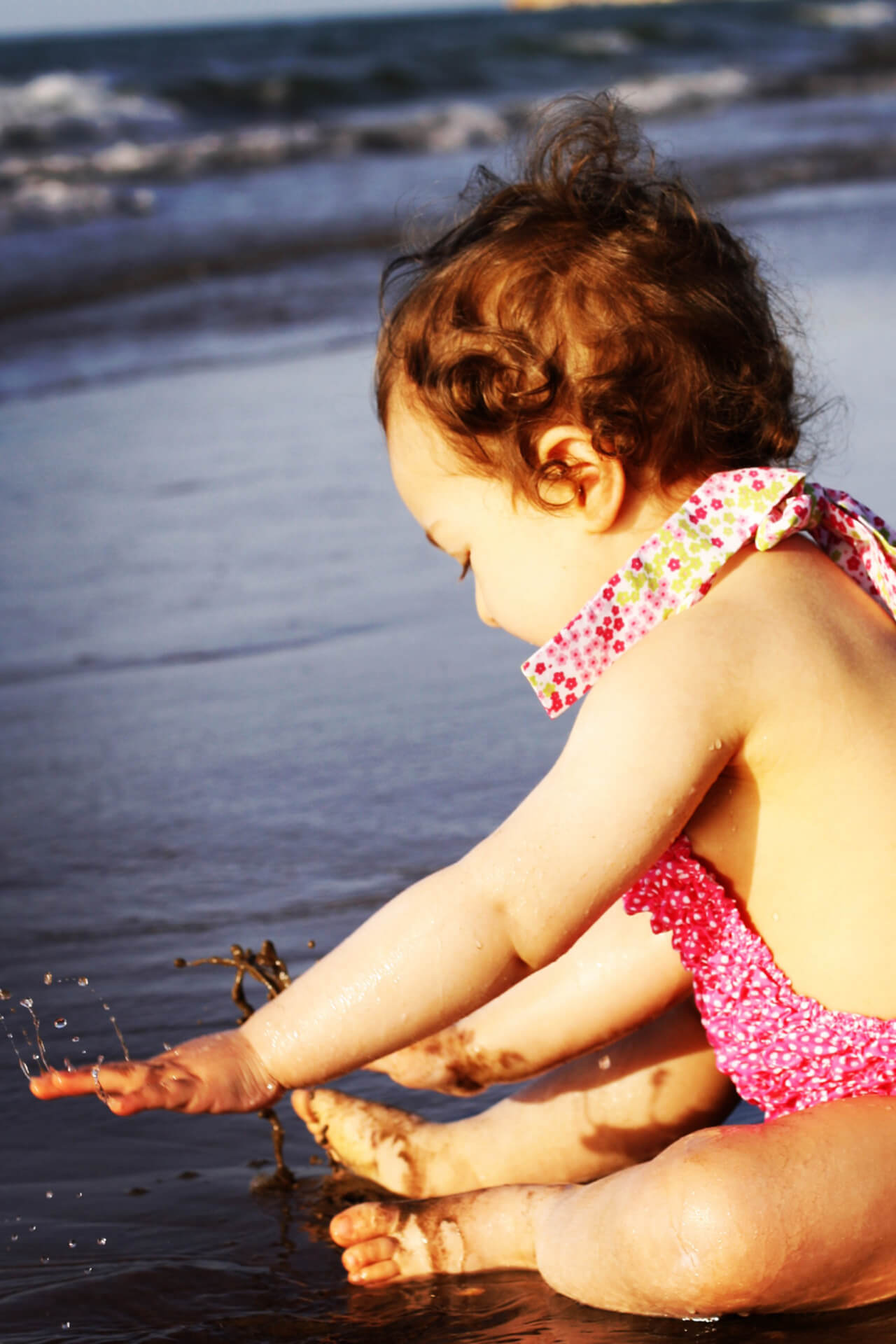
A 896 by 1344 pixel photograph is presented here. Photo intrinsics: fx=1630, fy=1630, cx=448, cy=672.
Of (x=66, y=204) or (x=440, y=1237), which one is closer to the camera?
(x=440, y=1237)

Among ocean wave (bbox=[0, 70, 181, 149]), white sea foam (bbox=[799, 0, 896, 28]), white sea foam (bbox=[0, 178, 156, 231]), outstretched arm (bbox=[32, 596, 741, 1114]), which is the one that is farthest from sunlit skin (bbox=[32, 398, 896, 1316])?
white sea foam (bbox=[799, 0, 896, 28])

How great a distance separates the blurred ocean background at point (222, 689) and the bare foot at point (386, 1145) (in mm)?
61

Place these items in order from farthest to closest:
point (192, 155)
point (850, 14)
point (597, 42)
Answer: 1. point (850, 14)
2. point (597, 42)
3. point (192, 155)

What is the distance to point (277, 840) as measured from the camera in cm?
259

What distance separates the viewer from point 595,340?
5.25 ft

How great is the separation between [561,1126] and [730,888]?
1.33ft

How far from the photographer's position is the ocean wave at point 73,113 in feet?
45.6

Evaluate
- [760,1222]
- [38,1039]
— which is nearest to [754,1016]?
[760,1222]

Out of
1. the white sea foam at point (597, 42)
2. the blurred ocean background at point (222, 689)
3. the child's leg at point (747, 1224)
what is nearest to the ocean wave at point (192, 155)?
the blurred ocean background at point (222, 689)

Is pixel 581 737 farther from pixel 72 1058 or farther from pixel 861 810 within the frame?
pixel 72 1058

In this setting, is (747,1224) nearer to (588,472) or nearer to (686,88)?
(588,472)

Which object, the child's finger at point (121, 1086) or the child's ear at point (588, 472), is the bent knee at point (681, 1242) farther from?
the child's ear at point (588, 472)

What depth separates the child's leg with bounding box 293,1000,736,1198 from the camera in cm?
180

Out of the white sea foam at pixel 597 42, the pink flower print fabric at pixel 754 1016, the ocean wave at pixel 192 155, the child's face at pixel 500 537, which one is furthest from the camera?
the white sea foam at pixel 597 42
